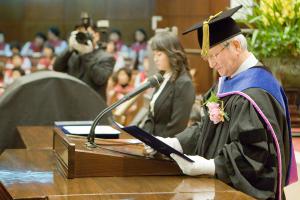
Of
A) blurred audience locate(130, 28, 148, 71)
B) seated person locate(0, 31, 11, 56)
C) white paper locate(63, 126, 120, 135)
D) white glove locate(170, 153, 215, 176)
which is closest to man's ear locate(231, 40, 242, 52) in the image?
white glove locate(170, 153, 215, 176)

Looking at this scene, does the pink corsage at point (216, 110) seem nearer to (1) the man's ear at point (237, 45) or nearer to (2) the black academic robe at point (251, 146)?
(2) the black academic robe at point (251, 146)

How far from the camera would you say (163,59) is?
4.57 meters

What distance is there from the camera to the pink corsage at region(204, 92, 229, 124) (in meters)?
2.79

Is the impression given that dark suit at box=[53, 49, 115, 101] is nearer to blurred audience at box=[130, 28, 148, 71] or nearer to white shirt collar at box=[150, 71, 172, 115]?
white shirt collar at box=[150, 71, 172, 115]

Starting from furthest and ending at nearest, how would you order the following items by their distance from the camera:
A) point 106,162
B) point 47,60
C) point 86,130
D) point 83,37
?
point 47,60
point 83,37
point 86,130
point 106,162

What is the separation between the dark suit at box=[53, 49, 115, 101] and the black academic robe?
9.59 ft

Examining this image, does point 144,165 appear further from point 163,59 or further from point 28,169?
point 163,59

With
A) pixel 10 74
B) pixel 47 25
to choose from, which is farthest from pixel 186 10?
pixel 47 25

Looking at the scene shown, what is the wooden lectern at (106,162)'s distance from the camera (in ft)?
8.41

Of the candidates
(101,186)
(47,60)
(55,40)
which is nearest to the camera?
(101,186)

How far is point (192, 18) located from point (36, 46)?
21.3ft

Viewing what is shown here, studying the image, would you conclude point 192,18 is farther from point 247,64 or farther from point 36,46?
point 247,64

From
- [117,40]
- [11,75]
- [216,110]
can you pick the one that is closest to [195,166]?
[216,110]

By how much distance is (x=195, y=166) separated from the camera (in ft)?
8.59
